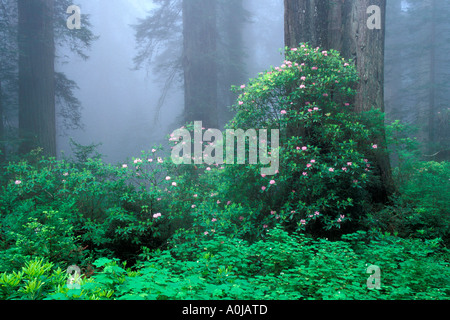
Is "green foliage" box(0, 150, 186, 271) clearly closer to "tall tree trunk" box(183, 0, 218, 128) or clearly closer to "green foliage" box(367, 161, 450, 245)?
"green foliage" box(367, 161, 450, 245)

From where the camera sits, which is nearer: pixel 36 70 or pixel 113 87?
pixel 36 70

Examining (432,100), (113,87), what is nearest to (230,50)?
(432,100)

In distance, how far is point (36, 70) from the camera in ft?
30.2

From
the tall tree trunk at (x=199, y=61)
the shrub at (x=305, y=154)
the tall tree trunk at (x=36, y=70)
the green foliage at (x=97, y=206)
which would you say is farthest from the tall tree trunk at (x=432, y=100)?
the tall tree trunk at (x=36, y=70)

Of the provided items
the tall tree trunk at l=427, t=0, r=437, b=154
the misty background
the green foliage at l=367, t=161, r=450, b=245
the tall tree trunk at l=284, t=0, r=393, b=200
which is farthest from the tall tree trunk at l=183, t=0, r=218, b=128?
the misty background

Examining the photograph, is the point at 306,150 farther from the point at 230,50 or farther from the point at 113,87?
the point at 113,87

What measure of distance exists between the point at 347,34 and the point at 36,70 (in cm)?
833

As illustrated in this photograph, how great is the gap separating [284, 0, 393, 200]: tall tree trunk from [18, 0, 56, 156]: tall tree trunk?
711 centimetres

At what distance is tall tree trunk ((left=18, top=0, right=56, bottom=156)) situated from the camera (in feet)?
29.7

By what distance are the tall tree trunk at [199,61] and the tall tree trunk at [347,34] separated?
490 centimetres

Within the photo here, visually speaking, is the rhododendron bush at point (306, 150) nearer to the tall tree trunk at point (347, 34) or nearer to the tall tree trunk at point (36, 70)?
the tall tree trunk at point (347, 34)

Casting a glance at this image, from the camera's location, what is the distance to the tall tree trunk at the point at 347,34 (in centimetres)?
585

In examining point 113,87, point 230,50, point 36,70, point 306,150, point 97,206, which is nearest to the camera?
point 306,150
